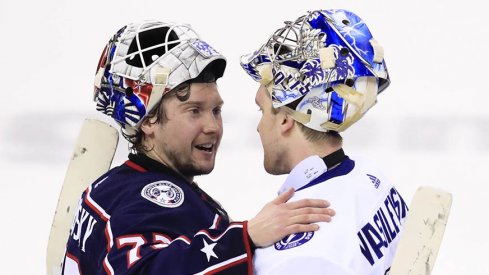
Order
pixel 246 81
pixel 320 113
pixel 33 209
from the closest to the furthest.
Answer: pixel 320 113, pixel 33 209, pixel 246 81

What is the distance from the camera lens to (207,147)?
10.6 feet

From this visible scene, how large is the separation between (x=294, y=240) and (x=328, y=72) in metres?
0.43

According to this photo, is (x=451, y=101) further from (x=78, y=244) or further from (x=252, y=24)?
(x=78, y=244)

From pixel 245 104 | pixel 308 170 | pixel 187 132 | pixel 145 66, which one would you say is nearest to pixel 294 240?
pixel 308 170

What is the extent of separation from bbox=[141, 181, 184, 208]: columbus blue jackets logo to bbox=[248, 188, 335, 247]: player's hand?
260 mm

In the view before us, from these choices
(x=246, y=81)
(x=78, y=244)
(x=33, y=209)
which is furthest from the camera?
(x=246, y=81)

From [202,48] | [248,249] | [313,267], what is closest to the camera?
[313,267]

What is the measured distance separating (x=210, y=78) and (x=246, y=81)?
1966 millimetres

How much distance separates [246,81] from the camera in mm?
5199

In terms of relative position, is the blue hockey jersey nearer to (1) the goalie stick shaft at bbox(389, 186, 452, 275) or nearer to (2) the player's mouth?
(2) the player's mouth

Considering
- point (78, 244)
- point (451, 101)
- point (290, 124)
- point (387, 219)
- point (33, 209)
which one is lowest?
point (33, 209)

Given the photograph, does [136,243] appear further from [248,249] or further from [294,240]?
[294,240]

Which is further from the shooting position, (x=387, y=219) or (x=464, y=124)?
(x=464, y=124)

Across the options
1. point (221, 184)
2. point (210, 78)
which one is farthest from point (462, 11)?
point (210, 78)
